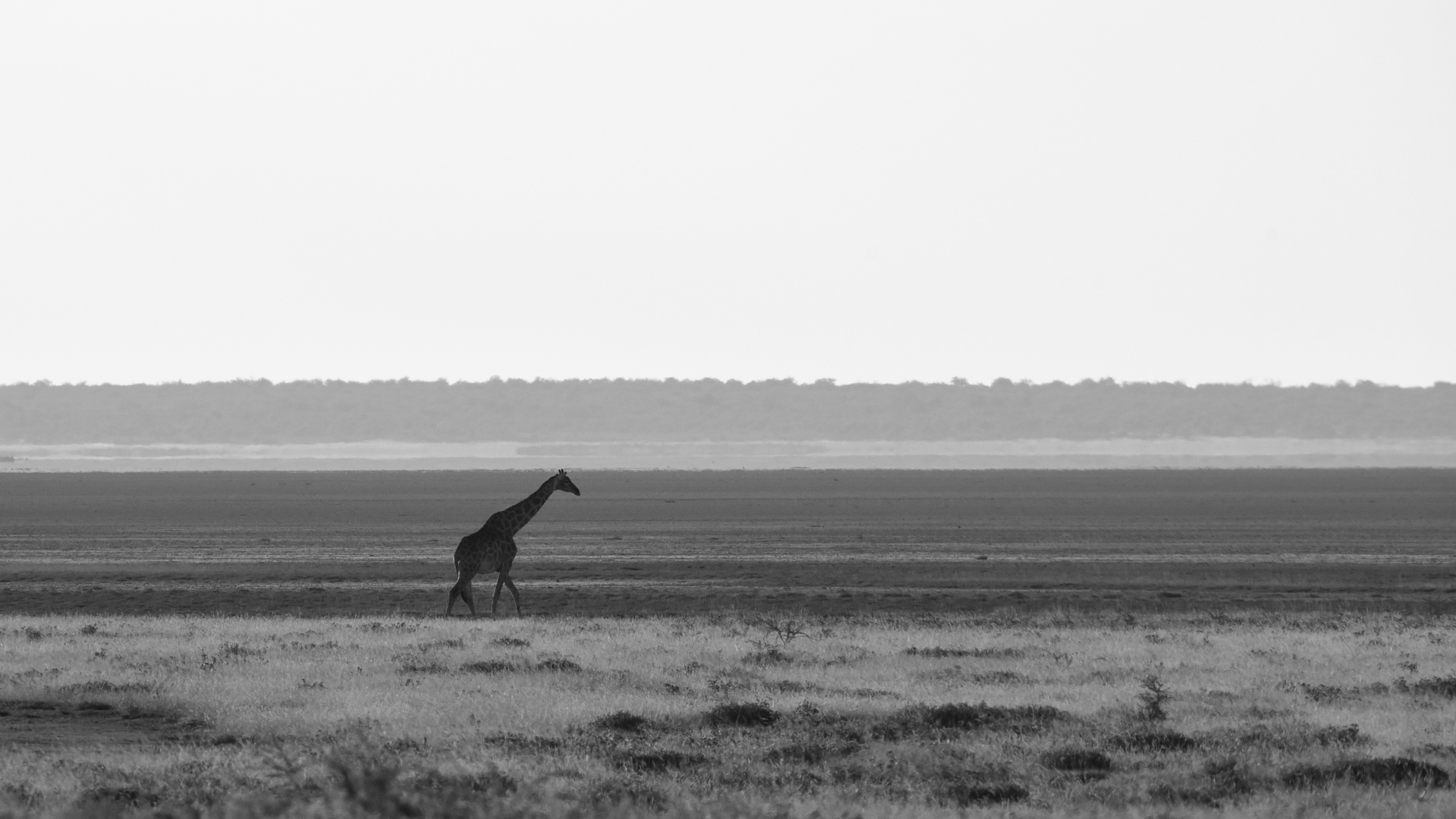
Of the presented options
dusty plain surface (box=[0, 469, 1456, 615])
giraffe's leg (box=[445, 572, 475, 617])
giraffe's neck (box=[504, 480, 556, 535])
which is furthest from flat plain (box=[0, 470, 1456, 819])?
giraffe's neck (box=[504, 480, 556, 535])

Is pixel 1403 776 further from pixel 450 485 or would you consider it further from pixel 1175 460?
pixel 1175 460

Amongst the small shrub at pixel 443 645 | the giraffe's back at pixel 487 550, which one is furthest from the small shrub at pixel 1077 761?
the giraffe's back at pixel 487 550

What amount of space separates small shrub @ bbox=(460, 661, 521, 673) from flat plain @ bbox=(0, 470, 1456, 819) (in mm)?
41

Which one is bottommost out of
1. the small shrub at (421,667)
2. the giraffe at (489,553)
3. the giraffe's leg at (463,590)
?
the small shrub at (421,667)

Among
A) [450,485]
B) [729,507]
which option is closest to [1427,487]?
[729,507]

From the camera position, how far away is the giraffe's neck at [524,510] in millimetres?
24578

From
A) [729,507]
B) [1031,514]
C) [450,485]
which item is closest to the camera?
[1031,514]

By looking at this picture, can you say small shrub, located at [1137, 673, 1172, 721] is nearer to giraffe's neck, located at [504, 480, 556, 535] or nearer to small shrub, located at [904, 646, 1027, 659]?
small shrub, located at [904, 646, 1027, 659]

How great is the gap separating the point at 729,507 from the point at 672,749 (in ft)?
182

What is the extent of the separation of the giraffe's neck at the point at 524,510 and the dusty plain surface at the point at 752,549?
6.26 feet

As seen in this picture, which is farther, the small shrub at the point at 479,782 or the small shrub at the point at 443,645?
the small shrub at the point at 443,645

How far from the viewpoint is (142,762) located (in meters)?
12.7

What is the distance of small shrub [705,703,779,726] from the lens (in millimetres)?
14703

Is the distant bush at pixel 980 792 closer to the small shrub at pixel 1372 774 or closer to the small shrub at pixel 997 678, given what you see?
the small shrub at pixel 1372 774
